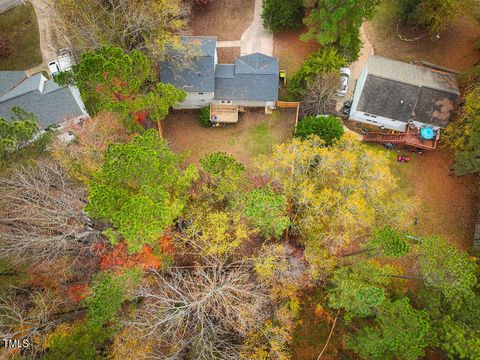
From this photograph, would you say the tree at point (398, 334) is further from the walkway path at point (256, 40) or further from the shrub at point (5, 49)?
the shrub at point (5, 49)

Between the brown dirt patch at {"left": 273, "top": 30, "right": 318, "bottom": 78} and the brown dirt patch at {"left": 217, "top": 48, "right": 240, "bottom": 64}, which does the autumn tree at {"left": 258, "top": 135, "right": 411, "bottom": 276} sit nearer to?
the brown dirt patch at {"left": 273, "top": 30, "right": 318, "bottom": 78}

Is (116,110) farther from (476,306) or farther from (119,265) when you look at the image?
(476,306)

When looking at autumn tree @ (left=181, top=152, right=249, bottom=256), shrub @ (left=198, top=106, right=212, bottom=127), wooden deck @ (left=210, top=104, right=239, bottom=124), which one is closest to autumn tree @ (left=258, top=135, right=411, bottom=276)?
autumn tree @ (left=181, top=152, right=249, bottom=256)

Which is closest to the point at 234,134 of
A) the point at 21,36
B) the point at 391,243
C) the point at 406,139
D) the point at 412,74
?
the point at 406,139

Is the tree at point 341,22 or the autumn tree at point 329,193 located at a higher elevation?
the tree at point 341,22

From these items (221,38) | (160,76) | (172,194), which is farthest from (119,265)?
(221,38)

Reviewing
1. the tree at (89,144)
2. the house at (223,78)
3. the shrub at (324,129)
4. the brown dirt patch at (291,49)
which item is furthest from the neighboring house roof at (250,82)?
the tree at (89,144)
